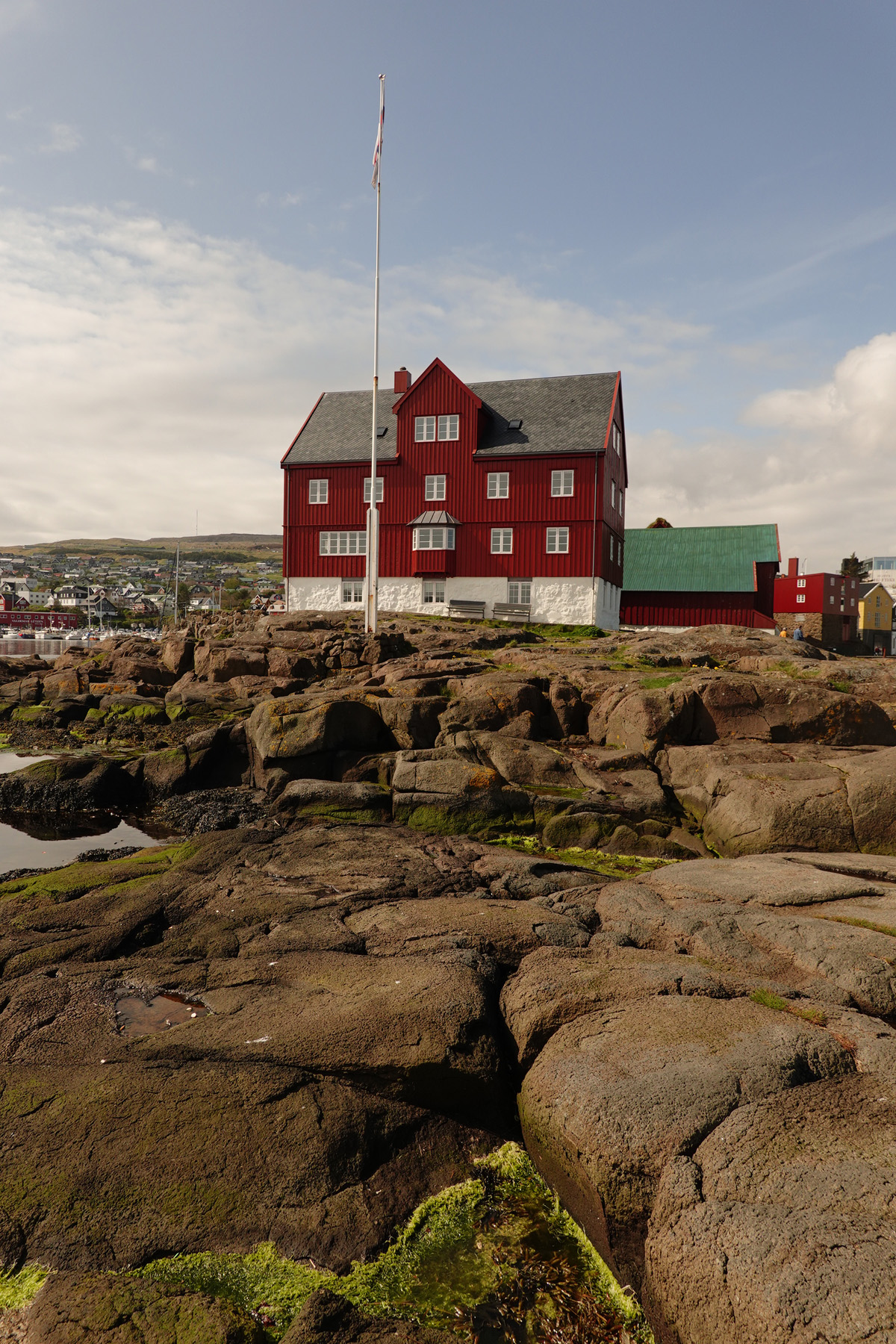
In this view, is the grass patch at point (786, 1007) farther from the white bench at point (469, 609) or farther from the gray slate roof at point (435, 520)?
the gray slate roof at point (435, 520)

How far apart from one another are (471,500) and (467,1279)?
40147 mm

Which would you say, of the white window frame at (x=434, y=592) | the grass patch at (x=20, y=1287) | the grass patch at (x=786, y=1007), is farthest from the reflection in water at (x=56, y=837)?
the white window frame at (x=434, y=592)

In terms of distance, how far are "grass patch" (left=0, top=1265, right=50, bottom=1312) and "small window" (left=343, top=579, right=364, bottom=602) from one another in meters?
40.4

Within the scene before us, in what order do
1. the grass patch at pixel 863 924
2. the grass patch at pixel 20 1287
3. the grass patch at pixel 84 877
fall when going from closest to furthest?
the grass patch at pixel 20 1287 → the grass patch at pixel 863 924 → the grass patch at pixel 84 877

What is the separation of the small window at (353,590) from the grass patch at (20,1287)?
40.4 m

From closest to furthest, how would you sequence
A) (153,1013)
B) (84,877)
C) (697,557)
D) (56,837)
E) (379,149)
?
(153,1013), (84,877), (56,837), (379,149), (697,557)

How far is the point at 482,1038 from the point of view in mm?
6336

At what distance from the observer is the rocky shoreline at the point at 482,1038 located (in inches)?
171

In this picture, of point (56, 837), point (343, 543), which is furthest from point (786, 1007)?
point (343, 543)

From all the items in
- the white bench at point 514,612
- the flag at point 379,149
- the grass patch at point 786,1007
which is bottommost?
the grass patch at point 786,1007

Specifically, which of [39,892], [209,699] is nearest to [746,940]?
[39,892]

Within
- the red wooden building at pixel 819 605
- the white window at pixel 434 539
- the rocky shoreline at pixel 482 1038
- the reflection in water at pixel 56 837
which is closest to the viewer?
the rocky shoreline at pixel 482 1038

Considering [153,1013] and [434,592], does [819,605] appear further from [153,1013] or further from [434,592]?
[153,1013]

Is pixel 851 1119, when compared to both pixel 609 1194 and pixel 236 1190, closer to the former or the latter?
pixel 609 1194
